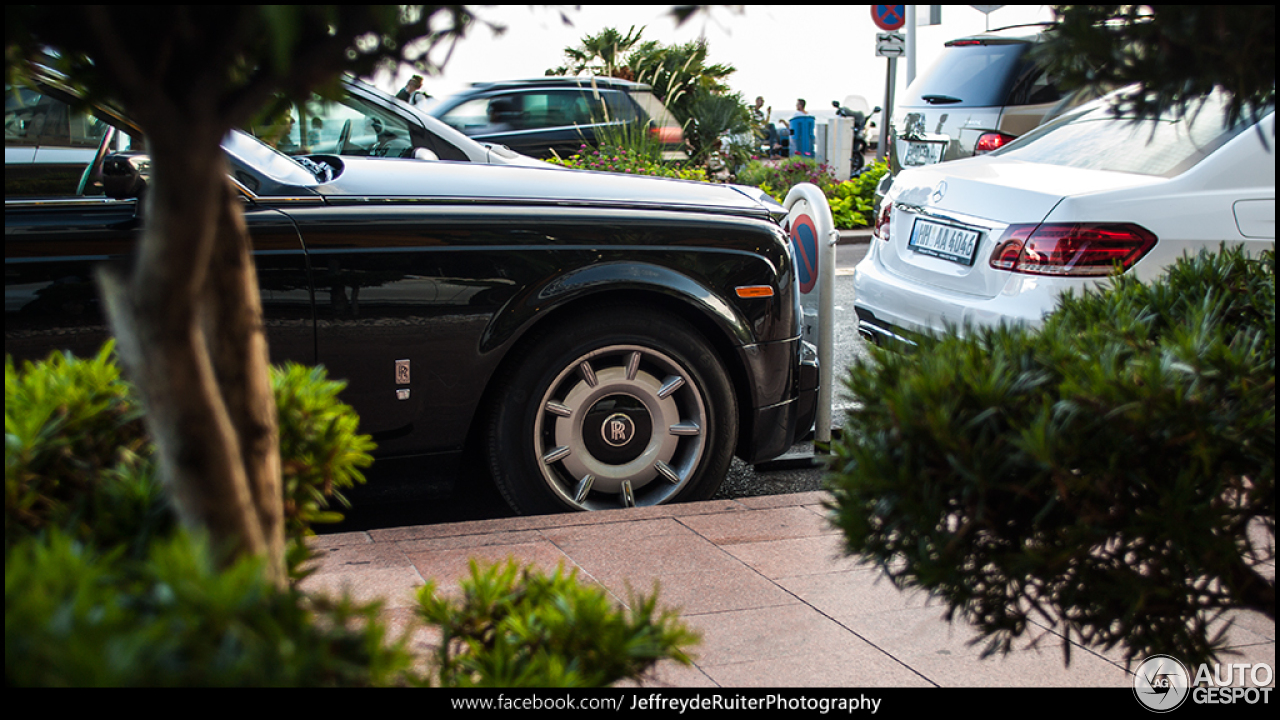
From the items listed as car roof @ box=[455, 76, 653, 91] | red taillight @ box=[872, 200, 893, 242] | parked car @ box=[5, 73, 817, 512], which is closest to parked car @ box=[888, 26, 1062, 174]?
car roof @ box=[455, 76, 653, 91]

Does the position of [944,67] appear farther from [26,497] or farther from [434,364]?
[26,497]

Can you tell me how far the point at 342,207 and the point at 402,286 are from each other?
333 millimetres

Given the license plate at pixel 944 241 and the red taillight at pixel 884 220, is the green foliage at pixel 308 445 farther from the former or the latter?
the red taillight at pixel 884 220

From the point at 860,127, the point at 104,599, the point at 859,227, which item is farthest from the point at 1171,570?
the point at 860,127

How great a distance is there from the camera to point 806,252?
5.03 meters

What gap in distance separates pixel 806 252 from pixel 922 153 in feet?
23.7

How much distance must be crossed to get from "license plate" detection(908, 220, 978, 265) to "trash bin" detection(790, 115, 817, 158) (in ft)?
64.1

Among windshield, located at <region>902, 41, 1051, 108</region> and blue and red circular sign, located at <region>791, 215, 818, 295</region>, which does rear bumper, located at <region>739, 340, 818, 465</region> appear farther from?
windshield, located at <region>902, 41, 1051, 108</region>

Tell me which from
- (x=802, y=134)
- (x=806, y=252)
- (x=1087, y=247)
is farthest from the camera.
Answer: (x=802, y=134)

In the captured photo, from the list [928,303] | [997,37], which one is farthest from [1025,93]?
[928,303]

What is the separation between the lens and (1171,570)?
1.73 meters

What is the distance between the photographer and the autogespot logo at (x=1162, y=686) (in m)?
2.33

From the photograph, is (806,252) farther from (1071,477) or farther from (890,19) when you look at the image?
(890,19)

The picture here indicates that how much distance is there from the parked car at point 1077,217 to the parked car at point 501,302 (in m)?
0.75
